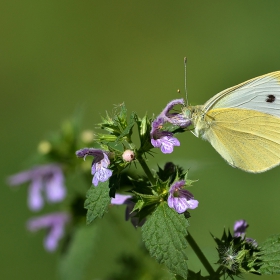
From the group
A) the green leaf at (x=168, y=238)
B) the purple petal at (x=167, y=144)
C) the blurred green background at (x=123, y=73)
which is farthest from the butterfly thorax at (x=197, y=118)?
the blurred green background at (x=123, y=73)

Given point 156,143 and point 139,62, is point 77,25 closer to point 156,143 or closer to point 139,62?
point 139,62

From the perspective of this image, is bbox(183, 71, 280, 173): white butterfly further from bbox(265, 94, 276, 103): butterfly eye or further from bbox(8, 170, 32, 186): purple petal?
bbox(8, 170, 32, 186): purple petal

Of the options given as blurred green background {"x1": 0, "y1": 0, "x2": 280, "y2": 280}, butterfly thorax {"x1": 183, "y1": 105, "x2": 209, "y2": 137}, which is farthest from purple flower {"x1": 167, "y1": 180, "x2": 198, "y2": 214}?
blurred green background {"x1": 0, "y1": 0, "x2": 280, "y2": 280}

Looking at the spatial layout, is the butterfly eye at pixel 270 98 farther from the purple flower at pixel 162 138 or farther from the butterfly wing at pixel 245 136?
the purple flower at pixel 162 138

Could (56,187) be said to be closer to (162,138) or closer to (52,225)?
(52,225)

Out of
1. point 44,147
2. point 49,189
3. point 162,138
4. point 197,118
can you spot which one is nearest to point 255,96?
point 197,118

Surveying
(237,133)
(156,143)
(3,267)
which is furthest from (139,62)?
(156,143)
